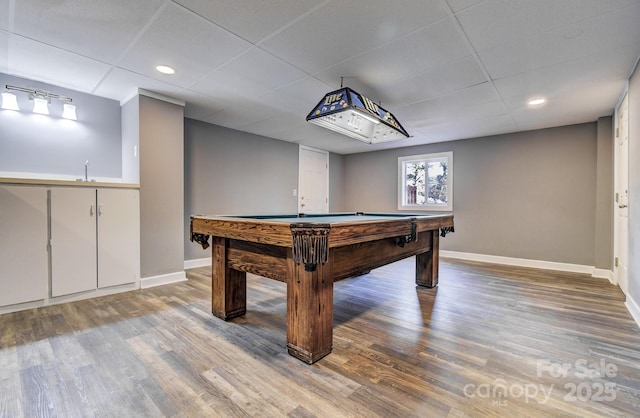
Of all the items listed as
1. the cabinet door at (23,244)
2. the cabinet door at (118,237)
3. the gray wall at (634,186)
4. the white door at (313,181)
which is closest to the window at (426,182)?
the white door at (313,181)

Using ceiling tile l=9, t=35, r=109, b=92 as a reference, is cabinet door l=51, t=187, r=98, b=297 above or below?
below

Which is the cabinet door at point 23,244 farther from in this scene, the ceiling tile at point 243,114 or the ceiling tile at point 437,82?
the ceiling tile at point 437,82

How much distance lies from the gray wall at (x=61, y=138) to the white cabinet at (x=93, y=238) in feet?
2.50

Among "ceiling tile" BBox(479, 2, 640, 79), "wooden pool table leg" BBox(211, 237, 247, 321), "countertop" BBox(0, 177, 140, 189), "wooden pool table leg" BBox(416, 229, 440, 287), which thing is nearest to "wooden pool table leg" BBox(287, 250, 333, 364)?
"wooden pool table leg" BBox(211, 237, 247, 321)

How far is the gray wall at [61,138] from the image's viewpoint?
9.71 ft

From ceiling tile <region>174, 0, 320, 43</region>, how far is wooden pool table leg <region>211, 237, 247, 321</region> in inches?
65.0

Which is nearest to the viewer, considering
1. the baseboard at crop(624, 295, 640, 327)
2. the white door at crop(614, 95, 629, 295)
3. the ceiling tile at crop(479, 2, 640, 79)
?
the ceiling tile at crop(479, 2, 640, 79)

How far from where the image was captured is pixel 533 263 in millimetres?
4543

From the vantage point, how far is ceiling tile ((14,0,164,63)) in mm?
1812

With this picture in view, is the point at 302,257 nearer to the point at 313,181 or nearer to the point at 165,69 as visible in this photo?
the point at 165,69

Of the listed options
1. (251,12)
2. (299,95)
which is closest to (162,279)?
(299,95)

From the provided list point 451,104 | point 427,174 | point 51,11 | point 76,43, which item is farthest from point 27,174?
point 427,174

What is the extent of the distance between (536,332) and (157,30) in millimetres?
3660

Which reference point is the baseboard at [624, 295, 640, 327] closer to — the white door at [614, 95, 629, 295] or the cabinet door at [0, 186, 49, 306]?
the white door at [614, 95, 629, 295]
